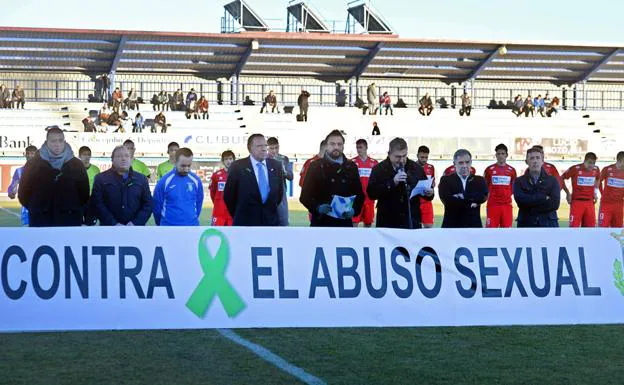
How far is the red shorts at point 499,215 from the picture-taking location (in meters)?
18.0

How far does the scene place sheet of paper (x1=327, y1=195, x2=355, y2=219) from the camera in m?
11.3

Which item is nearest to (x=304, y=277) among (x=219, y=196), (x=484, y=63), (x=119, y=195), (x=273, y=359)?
(x=273, y=359)

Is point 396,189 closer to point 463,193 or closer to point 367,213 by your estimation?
point 463,193

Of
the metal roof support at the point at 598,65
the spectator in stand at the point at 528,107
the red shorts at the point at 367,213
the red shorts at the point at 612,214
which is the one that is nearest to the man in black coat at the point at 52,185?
the red shorts at the point at 367,213

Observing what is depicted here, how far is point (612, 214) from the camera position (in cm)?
1969

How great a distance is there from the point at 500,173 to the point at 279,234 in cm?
949

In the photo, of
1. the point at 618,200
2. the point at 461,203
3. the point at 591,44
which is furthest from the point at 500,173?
the point at 591,44

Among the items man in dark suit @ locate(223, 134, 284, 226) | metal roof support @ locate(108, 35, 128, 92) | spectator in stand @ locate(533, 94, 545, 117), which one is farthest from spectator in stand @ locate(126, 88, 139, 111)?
man in dark suit @ locate(223, 134, 284, 226)

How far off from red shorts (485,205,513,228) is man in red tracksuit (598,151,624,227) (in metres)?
2.62

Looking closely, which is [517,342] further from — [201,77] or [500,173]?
[201,77]

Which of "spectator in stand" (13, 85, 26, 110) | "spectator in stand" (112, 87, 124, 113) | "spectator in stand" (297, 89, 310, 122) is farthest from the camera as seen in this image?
"spectator in stand" (297, 89, 310, 122)

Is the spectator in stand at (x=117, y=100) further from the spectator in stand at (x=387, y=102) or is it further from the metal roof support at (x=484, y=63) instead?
the metal roof support at (x=484, y=63)

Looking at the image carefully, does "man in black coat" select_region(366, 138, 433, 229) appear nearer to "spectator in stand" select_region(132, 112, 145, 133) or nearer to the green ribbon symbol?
the green ribbon symbol

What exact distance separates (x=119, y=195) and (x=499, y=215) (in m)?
8.25
